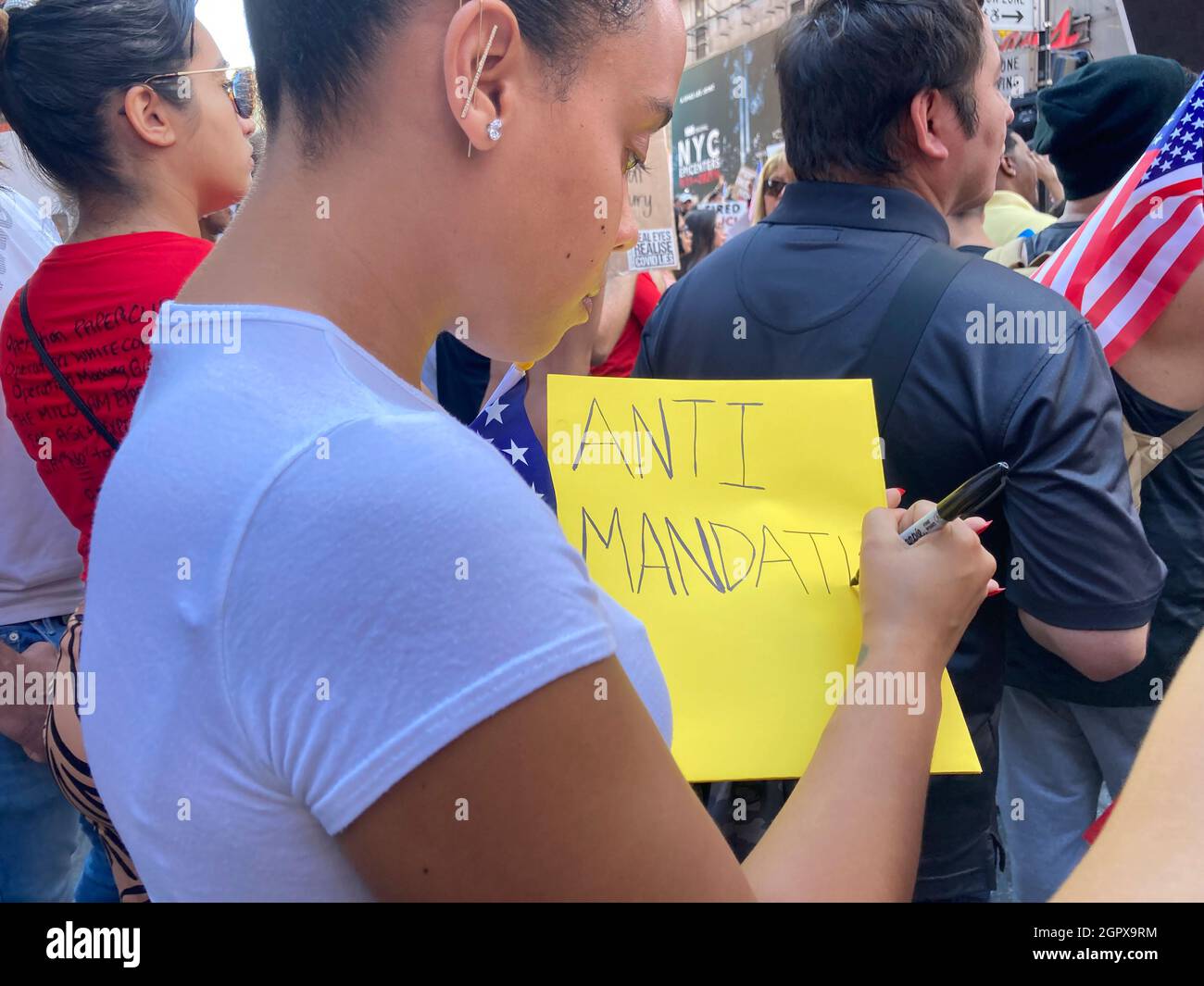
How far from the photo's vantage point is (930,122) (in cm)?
168

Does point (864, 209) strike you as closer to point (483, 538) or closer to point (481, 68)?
point (481, 68)

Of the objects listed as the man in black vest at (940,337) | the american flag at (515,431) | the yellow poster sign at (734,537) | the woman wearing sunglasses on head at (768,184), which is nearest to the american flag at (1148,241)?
the man in black vest at (940,337)

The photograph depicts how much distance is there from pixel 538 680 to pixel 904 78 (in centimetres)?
138

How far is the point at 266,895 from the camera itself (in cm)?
68

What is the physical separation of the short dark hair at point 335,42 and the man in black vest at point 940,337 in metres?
0.80

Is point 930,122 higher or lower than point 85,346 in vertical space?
higher

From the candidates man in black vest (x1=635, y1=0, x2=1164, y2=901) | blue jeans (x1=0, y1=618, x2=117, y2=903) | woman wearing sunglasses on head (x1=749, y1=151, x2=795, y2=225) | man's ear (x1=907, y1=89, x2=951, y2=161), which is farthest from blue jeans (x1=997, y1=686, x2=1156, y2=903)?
woman wearing sunglasses on head (x1=749, y1=151, x2=795, y2=225)

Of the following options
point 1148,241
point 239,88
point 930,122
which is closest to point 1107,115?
point 1148,241

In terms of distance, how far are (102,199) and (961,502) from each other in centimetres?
152

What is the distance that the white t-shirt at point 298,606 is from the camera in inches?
23.4

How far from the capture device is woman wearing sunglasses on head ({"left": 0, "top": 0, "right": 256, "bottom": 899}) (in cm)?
164

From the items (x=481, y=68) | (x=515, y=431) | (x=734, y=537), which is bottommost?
(x=734, y=537)

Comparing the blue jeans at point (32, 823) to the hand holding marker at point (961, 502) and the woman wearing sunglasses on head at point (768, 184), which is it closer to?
the hand holding marker at point (961, 502)
